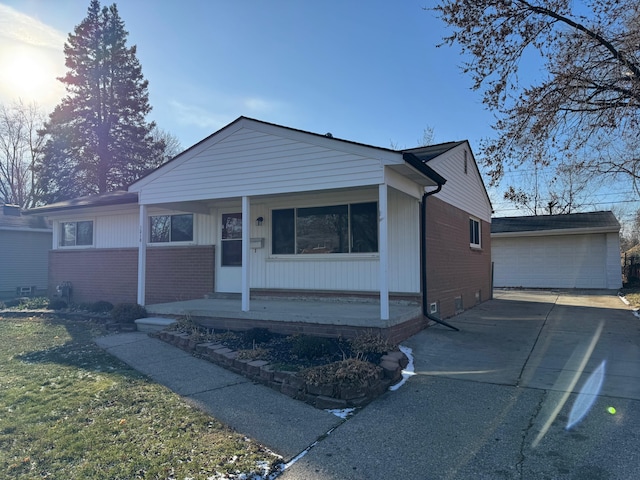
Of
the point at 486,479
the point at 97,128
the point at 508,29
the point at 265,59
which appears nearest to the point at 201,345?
the point at 486,479

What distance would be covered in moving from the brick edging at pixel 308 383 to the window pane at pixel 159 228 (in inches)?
225

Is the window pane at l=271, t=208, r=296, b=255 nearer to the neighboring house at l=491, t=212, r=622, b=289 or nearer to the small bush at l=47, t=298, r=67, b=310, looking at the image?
the small bush at l=47, t=298, r=67, b=310

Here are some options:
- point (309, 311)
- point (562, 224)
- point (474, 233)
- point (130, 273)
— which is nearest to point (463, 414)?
point (309, 311)

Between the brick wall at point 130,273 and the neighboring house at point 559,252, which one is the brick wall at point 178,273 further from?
the neighboring house at point 559,252

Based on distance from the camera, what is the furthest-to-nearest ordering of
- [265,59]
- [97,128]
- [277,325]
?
[97,128], [265,59], [277,325]

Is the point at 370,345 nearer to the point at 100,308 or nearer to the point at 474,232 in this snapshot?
the point at 100,308

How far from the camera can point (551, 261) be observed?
1992 cm

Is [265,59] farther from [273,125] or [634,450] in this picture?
[634,450]

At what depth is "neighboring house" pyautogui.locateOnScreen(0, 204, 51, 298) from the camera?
17609 millimetres

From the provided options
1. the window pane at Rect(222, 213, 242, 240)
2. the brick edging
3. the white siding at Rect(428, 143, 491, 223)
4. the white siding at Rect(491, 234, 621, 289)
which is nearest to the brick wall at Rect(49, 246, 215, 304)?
the window pane at Rect(222, 213, 242, 240)

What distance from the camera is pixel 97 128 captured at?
2705 cm

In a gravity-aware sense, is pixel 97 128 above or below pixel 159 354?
above

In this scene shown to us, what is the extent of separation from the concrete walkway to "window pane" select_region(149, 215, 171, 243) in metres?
4.53

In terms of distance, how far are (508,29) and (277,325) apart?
7.25 meters
